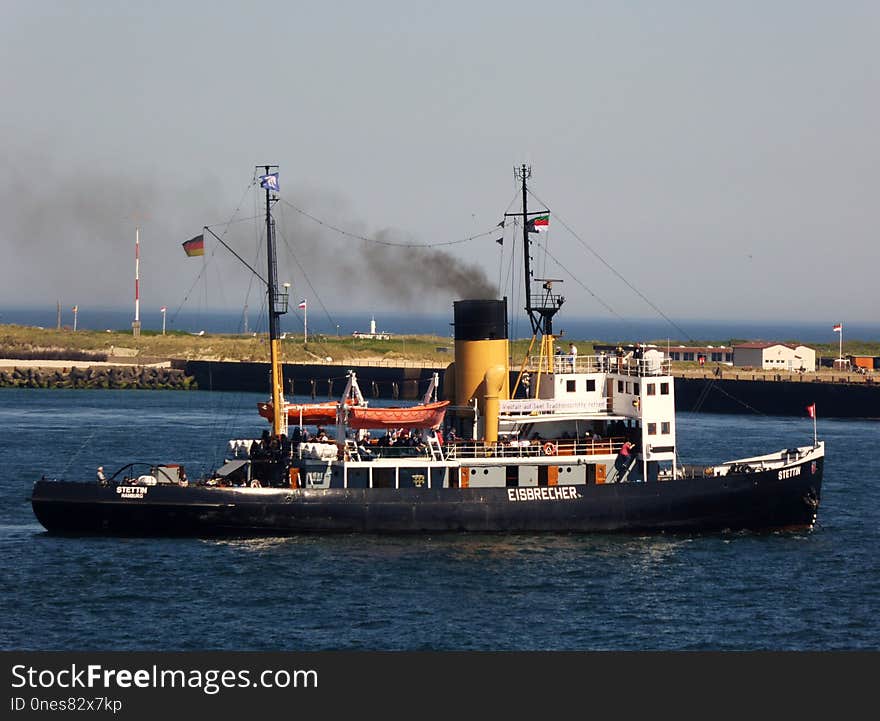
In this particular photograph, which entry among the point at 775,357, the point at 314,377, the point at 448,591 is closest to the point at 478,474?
the point at 448,591

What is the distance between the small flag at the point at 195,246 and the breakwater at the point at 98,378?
7188cm

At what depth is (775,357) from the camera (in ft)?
391

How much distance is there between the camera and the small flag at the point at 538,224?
47562 mm

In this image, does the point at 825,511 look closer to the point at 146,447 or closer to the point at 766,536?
the point at 766,536

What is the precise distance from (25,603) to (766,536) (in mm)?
23669

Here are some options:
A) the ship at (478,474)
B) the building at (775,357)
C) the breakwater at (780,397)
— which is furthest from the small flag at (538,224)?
the building at (775,357)

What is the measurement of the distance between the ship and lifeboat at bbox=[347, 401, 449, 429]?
2.2 inches

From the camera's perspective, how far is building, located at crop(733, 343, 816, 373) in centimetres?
11600

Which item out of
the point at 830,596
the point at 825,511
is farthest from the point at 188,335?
the point at 830,596

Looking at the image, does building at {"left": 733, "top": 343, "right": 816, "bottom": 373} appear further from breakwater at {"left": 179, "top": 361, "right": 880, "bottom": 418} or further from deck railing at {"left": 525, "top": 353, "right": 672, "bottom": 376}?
deck railing at {"left": 525, "top": 353, "right": 672, "bottom": 376}

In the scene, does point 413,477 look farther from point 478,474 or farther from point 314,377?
point 314,377

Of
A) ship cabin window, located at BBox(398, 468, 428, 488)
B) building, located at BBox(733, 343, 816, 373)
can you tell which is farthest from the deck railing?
building, located at BBox(733, 343, 816, 373)

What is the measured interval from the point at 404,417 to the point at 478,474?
316 cm

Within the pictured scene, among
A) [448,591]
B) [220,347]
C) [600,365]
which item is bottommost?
[448,591]
